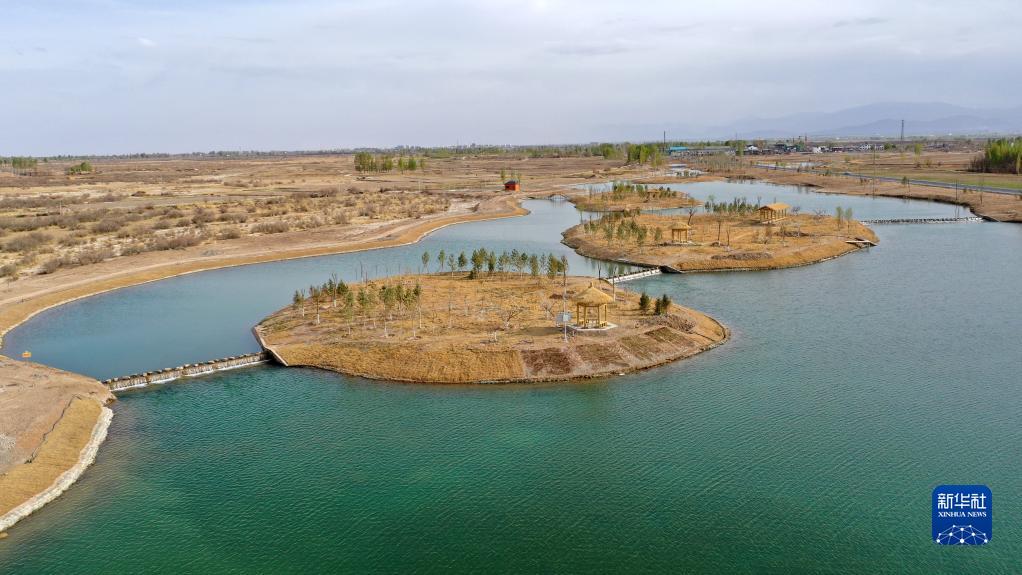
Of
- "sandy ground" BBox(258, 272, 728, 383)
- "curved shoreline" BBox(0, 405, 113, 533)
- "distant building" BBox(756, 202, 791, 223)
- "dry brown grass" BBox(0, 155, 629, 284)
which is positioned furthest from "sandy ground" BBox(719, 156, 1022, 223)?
"curved shoreline" BBox(0, 405, 113, 533)

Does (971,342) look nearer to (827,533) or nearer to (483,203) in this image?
(827,533)

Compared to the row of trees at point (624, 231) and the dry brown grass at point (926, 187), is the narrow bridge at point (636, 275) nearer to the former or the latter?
the row of trees at point (624, 231)

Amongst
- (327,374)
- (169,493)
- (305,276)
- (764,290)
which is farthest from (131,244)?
(764,290)

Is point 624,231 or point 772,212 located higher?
point 772,212

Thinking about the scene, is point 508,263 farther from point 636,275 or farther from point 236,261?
point 236,261

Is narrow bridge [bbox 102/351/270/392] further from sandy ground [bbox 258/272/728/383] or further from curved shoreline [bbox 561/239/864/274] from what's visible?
curved shoreline [bbox 561/239/864/274]

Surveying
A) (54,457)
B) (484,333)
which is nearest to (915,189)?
(484,333)

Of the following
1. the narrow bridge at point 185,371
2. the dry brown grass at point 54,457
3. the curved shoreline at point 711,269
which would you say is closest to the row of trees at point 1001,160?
the curved shoreline at point 711,269
